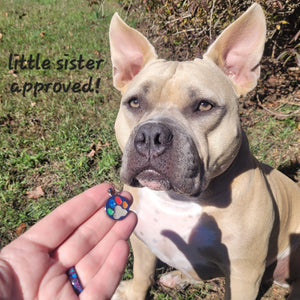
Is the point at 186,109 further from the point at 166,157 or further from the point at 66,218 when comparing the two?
the point at 66,218

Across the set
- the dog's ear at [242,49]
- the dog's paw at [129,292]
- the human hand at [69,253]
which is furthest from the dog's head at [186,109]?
the dog's paw at [129,292]

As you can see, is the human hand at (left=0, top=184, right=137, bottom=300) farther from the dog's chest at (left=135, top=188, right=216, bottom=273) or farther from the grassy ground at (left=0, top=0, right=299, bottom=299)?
the grassy ground at (left=0, top=0, right=299, bottom=299)

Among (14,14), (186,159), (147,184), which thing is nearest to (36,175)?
(147,184)

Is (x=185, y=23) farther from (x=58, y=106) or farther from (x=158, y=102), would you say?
(x=158, y=102)

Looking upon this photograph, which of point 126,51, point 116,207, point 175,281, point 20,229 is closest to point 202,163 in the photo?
point 116,207

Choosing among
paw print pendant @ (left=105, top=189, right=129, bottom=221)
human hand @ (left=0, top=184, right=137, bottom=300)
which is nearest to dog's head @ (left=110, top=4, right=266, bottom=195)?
paw print pendant @ (left=105, top=189, right=129, bottom=221)

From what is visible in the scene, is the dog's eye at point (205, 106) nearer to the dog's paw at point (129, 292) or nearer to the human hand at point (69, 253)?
the human hand at point (69, 253)
